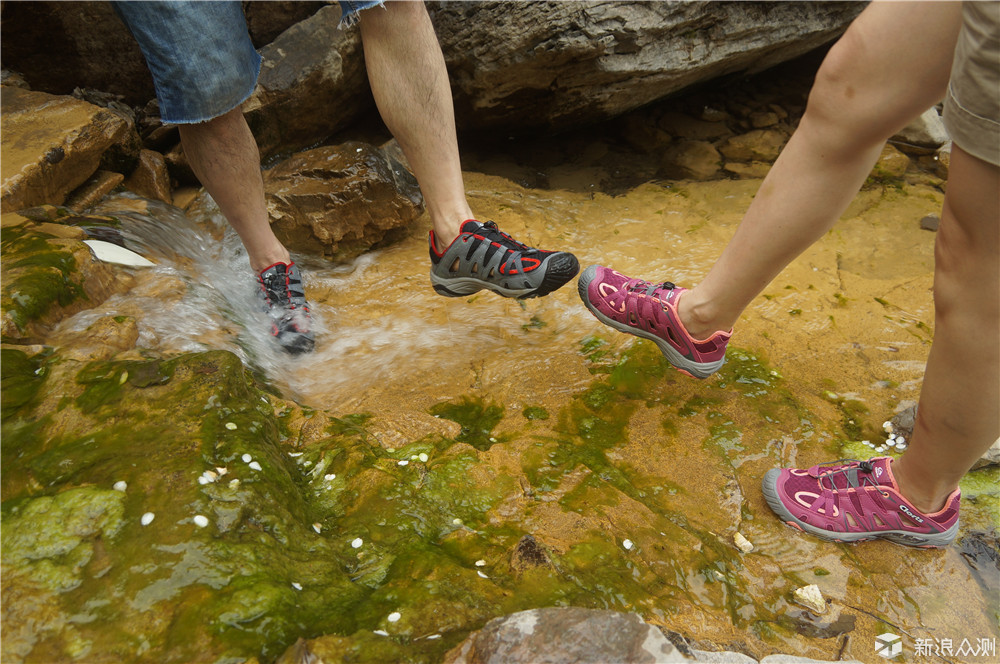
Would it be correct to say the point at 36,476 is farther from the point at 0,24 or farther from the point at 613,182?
the point at 613,182

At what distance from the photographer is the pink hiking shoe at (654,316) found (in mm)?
2191

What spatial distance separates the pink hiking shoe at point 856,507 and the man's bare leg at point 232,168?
93.4 inches

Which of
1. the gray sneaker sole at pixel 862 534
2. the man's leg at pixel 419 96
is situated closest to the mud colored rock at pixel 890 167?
the gray sneaker sole at pixel 862 534

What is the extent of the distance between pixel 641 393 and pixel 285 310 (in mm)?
1672

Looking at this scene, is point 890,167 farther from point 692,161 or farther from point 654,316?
point 654,316

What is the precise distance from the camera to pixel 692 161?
4602 millimetres

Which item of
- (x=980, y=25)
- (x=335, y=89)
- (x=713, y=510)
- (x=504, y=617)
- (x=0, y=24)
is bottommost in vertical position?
(x=713, y=510)

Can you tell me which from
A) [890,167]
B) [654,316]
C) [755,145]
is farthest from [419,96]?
[890,167]

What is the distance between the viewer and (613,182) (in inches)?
177

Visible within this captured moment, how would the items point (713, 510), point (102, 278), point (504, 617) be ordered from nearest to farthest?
point (504, 617), point (713, 510), point (102, 278)

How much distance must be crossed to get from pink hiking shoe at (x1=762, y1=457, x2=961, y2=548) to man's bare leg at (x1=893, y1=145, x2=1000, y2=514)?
15cm

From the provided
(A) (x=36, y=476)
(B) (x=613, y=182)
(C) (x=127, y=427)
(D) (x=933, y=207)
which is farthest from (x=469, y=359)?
(D) (x=933, y=207)

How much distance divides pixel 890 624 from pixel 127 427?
7.22ft

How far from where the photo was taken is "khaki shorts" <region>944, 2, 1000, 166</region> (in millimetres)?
1061
